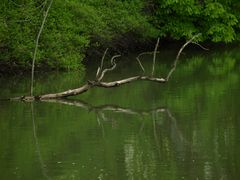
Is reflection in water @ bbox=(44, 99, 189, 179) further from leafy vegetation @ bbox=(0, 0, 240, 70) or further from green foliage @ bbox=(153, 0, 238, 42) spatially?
green foliage @ bbox=(153, 0, 238, 42)

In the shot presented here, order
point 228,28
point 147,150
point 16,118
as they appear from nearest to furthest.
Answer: point 147,150 < point 16,118 < point 228,28

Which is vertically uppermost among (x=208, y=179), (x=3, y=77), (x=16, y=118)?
(x=3, y=77)

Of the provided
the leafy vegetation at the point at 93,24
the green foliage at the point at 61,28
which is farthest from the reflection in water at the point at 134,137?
the leafy vegetation at the point at 93,24

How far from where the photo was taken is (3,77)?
26.9 m

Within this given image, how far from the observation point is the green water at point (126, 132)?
12609 mm

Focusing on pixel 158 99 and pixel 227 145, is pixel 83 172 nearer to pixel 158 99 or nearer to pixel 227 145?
pixel 227 145

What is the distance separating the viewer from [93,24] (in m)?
31.6

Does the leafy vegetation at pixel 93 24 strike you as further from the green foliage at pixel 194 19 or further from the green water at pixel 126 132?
the green water at pixel 126 132

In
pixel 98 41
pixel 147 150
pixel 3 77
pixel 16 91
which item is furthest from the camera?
pixel 98 41

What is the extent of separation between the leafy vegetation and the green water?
2.28 metres

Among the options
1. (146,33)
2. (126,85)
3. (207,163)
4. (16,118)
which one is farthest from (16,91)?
(146,33)

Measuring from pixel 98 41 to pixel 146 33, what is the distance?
16.4ft

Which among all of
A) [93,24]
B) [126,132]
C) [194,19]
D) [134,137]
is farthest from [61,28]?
[134,137]

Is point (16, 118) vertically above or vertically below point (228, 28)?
below
